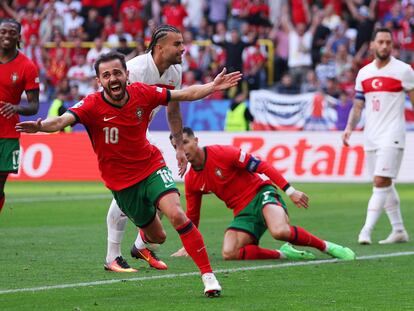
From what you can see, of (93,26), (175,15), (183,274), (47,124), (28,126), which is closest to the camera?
(28,126)

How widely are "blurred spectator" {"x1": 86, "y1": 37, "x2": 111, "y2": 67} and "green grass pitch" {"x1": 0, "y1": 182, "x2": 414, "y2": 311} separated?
13142mm

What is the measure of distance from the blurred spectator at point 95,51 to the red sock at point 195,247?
21.3m

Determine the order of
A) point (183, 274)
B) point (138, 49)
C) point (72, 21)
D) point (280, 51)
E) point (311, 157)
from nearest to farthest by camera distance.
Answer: point (183, 274), point (311, 157), point (138, 49), point (280, 51), point (72, 21)

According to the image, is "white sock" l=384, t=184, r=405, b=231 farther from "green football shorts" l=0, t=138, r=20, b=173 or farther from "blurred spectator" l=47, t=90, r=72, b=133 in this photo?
"blurred spectator" l=47, t=90, r=72, b=133

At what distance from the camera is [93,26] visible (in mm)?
31734

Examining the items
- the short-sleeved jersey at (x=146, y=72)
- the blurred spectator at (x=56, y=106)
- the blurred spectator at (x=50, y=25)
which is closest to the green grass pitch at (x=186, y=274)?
the short-sleeved jersey at (x=146, y=72)

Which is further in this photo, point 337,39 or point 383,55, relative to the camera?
point 337,39

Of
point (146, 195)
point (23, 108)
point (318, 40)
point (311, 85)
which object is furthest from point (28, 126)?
point (318, 40)

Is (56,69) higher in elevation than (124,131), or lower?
lower

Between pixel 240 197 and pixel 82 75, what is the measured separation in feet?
62.1

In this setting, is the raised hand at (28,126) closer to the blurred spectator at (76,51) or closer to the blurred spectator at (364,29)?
the blurred spectator at (364,29)

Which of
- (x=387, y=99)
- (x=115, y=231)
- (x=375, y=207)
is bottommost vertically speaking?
(x=375, y=207)

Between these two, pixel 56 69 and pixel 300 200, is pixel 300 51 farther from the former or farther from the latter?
pixel 300 200

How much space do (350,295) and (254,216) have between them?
3.14 metres
